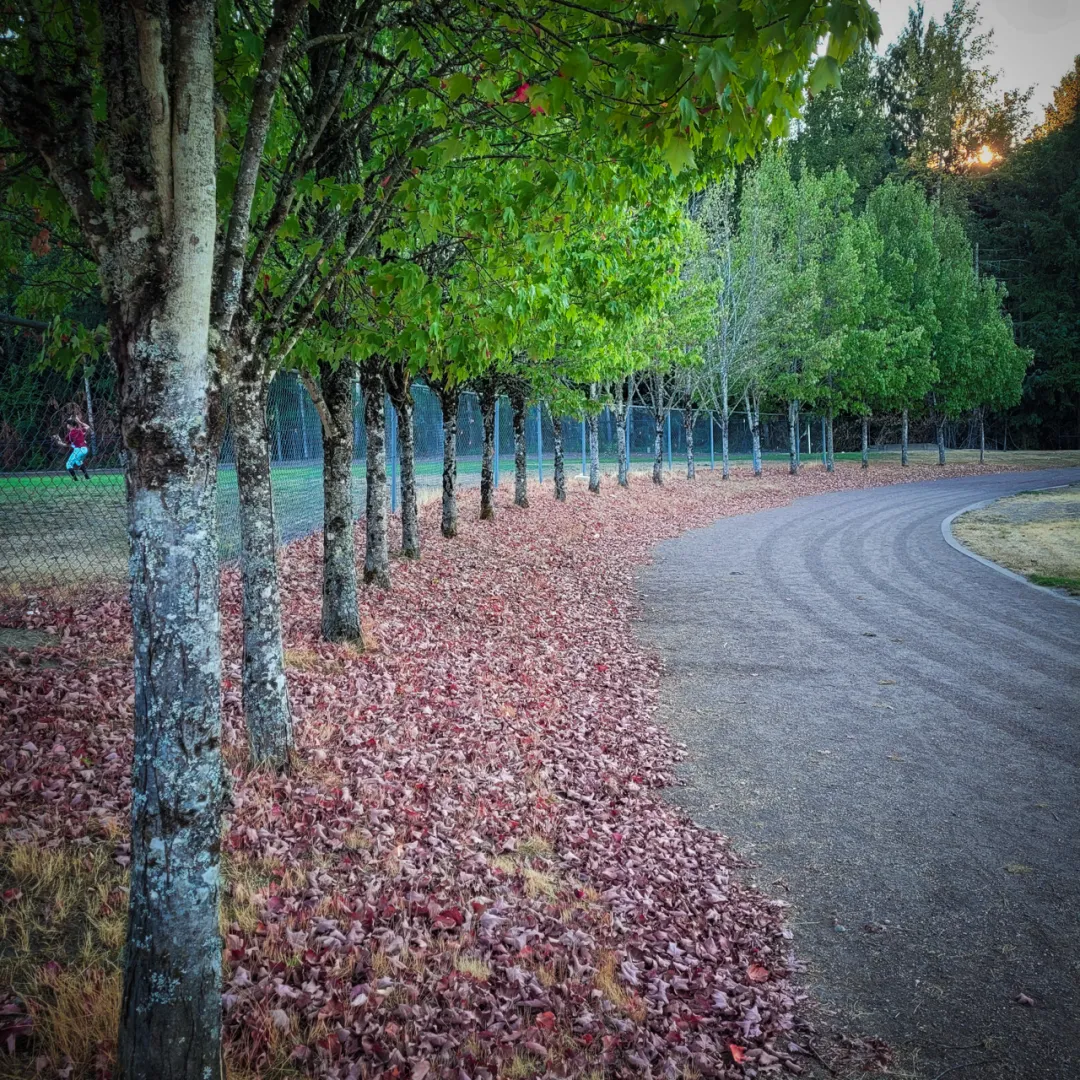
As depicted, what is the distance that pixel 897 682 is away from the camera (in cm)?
844

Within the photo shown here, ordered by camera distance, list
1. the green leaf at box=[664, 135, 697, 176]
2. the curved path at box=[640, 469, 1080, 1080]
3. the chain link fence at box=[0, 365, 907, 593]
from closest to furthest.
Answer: the green leaf at box=[664, 135, 697, 176] < the curved path at box=[640, 469, 1080, 1080] < the chain link fence at box=[0, 365, 907, 593]

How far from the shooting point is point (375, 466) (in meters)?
10.4

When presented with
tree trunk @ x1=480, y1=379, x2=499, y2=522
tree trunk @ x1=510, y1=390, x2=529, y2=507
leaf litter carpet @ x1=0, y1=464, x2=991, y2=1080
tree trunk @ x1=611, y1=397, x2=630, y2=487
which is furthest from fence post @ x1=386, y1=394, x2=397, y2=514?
A: tree trunk @ x1=611, y1=397, x2=630, y2=487

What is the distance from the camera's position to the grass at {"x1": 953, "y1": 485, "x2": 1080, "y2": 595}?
1410 centimetres

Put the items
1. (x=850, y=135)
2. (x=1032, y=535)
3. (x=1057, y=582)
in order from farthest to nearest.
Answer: (x=850, y=135), (x=1032, y=535), (x=1057, y=582)

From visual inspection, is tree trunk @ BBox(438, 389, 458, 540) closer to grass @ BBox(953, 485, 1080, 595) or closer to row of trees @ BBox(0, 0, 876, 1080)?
row of trees @ BBox(0, 0, 876, 1080)

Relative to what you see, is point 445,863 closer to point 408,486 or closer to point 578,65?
point 578,65

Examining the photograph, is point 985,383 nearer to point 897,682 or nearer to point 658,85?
point 897,682

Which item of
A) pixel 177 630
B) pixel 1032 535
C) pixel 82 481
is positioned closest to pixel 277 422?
pixel 82 481

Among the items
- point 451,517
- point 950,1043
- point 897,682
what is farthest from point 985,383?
point 950,1043

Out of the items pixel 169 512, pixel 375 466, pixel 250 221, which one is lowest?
pixel 169 512

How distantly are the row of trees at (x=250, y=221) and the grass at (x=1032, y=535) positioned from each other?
10593 millimetres

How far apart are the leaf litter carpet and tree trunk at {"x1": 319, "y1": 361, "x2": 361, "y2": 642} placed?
13.8 inches

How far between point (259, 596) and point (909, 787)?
16.9 ft
